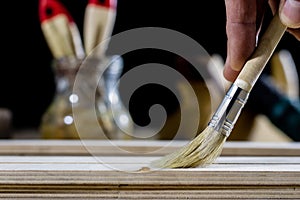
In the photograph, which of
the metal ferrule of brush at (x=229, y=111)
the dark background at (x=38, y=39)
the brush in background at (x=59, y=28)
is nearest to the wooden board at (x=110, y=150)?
the metal ferrule of brush at (x=229, y=111)

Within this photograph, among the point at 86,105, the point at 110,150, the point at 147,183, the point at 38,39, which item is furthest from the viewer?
the point at 38,39

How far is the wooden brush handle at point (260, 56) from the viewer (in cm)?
41

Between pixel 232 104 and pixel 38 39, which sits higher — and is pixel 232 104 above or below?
above

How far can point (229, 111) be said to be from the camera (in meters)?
0.41

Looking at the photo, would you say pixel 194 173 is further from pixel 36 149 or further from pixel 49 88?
pixel 49 88

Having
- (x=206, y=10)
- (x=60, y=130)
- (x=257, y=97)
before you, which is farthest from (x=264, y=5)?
(x=206, y=10)

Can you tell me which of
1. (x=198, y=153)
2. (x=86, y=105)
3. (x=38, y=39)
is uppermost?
(x=198, y=153)

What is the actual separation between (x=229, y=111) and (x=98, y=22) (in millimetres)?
397

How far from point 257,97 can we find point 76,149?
46 cm

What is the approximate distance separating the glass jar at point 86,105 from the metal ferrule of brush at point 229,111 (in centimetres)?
33

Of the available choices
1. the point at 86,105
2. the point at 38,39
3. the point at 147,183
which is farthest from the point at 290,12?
the point at 38,39

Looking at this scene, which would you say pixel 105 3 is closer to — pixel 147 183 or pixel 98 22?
pixel 98 22

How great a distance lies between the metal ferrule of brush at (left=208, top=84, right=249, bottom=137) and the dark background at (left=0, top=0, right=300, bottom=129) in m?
0.86

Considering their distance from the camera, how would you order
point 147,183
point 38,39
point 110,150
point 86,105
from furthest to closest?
point 38,39
point 86,105
point 110,150
point 147,183
